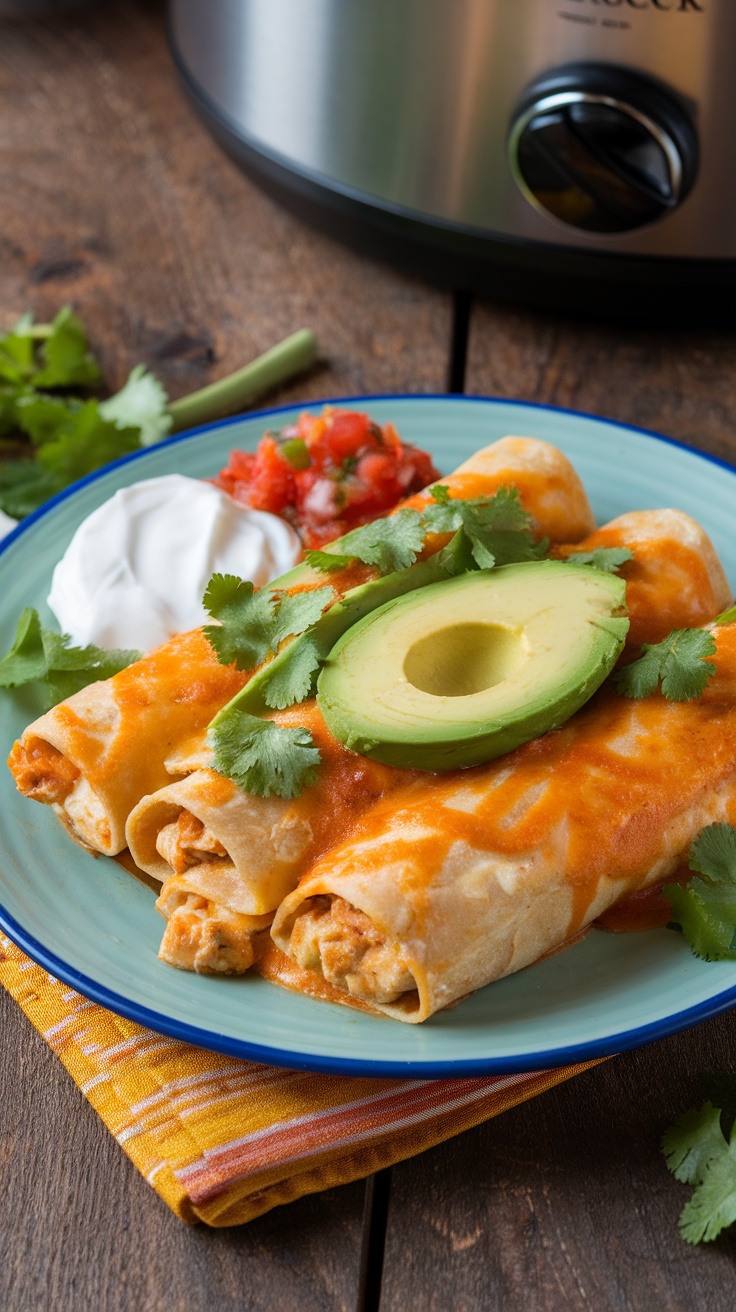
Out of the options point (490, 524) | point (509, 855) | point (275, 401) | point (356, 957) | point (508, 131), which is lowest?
point (275, 401)

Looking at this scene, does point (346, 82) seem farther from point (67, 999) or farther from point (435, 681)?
point (67, 999)

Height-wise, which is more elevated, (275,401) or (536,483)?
(536,483)

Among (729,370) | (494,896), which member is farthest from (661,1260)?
(729,370)

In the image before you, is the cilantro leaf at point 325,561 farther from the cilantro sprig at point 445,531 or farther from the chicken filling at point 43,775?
the chicken filling at point 43,775

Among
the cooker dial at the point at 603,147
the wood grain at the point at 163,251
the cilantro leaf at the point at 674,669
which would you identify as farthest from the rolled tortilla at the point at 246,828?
the wood grain at the point at 163,251

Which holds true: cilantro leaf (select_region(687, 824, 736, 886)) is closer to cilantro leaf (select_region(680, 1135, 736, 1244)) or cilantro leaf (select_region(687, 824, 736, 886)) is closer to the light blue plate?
the light blue plate

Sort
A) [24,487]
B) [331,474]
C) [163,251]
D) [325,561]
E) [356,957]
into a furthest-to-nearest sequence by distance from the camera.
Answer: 1. [163,251]
2. [24,487]
3. [331,474]
4. [325,561]
5. [356,957]

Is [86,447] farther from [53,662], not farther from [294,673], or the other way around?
[294,673]

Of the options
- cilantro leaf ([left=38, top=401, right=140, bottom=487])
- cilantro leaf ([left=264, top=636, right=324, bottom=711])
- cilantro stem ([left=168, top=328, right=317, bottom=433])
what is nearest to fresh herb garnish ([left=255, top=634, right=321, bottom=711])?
cilantro leaf ([left=264, top=636, right=324, bottom=711])

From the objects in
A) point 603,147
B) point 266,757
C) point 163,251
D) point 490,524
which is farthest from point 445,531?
point 163,251
